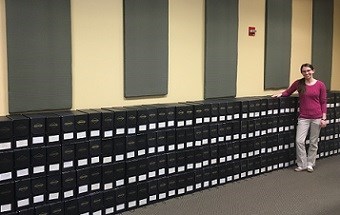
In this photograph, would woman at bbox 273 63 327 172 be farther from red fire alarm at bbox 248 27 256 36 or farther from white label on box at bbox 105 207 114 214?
white label on box at bbox 105 207 114 214

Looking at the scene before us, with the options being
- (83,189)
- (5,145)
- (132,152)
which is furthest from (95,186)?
(5,145)

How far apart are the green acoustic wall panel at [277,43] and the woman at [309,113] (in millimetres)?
376

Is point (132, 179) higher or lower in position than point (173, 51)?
lower

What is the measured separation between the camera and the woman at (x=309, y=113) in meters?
4.49

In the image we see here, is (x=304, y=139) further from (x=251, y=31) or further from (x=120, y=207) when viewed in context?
(x=120, y=207)

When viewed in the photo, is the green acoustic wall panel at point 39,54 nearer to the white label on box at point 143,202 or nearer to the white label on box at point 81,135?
the white label on box at point 81,135

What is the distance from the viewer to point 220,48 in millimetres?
4336

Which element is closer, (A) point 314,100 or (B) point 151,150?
(B) point 151,150

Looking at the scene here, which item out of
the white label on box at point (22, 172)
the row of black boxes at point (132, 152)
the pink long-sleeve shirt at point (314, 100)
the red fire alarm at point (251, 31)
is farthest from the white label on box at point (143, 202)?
the red fire alarm at point (251, 31)

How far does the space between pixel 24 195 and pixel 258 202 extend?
208 cm

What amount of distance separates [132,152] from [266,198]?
1403 mm

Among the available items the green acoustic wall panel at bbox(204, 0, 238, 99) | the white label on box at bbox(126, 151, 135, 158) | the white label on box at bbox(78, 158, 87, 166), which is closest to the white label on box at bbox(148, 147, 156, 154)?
the white label on box at bbox(126, 151, 135, 158)

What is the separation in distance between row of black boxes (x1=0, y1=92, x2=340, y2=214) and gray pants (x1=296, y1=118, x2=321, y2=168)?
0.54 feet

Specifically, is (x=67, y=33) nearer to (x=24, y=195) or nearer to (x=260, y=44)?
(x=24, y=195)
